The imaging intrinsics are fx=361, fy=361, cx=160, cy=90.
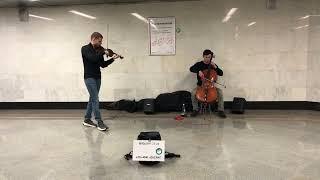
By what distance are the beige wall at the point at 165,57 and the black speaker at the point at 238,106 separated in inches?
14.9

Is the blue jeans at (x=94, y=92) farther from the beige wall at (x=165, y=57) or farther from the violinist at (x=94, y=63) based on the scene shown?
the beige wall at (x=165, y=57)

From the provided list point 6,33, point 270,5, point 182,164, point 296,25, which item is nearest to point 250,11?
point 270,5

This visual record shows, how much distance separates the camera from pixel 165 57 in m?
7.42

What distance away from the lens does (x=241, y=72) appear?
725 centimetres

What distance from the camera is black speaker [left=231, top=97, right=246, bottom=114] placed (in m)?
6.83

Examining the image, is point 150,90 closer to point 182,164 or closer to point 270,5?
point 270,5

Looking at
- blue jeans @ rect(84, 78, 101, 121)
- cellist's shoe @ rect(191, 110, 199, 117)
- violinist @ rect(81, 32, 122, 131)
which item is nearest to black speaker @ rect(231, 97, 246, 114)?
cellist's shoe @ rect(191, 110, 199, 117)

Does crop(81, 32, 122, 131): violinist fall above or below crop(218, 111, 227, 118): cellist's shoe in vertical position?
above

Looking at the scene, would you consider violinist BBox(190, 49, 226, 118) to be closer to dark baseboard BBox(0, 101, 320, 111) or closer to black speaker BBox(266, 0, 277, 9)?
dark baseboard BBox(0, 101, 320, 111)

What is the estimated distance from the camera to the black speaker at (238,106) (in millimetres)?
6827

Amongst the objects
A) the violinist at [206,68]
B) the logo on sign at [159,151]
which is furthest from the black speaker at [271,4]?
the logo on sign at [159,151]

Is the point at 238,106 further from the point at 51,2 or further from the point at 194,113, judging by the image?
the point at 51,2

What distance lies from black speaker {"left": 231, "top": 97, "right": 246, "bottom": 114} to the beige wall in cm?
38

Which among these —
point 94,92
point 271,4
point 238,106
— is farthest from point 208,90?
point 271,4
